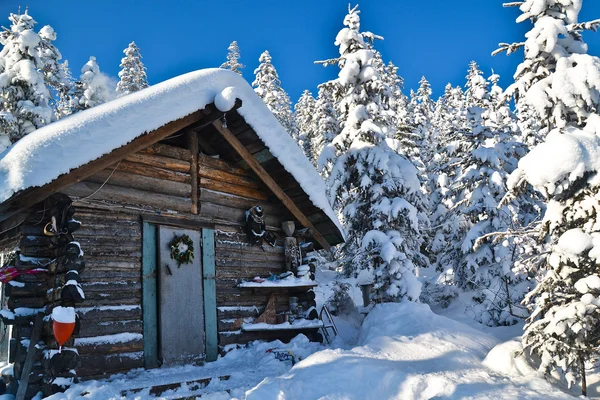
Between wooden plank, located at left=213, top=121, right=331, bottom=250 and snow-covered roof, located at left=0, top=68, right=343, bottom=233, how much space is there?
0.58 m

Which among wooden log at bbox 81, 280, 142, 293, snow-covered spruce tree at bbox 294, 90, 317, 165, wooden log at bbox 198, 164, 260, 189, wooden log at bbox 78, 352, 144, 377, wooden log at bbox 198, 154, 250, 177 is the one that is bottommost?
wooden log at bbox 78, 352, 144, 377

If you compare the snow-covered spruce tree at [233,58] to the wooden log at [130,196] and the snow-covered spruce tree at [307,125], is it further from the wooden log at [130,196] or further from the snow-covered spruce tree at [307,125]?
the wooden log at [130,196]

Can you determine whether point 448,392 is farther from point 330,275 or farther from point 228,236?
point 330,275

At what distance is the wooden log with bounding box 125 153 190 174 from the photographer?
8812 mm

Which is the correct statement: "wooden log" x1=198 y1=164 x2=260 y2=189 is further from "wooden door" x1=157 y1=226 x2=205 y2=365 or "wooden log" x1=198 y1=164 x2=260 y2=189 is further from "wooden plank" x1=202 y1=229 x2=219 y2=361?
"wooden door" x1=157 y1=226 x2=205 y2=365

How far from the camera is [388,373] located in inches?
246

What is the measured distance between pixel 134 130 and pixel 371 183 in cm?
992

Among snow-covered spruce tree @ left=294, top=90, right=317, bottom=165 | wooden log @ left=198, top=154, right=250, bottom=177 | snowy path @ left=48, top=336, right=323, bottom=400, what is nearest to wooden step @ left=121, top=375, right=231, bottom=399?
snowy path @ left=48, top=336, right=323, bottom=400

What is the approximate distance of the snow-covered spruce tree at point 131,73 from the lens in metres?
34.8

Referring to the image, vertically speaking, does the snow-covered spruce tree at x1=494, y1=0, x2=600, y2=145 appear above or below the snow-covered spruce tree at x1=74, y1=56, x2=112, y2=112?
below

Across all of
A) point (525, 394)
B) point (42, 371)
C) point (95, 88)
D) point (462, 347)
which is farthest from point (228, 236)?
point (95, 88)

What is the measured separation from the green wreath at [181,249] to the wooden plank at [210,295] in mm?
423

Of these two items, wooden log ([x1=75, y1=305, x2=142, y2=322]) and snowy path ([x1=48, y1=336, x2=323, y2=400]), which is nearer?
snowy path ([x1=48, y1=336, x2=323, y2=400])

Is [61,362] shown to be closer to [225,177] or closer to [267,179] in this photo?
[225,177]
